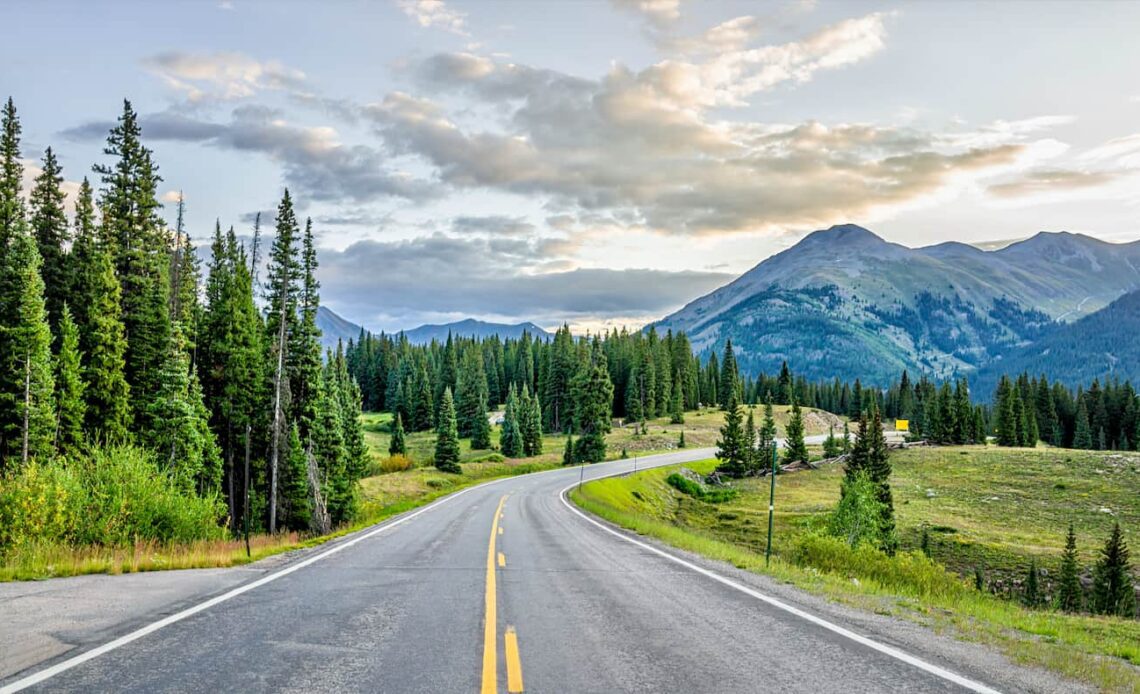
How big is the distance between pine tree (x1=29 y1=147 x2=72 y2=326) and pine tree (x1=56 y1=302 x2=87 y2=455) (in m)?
9.07

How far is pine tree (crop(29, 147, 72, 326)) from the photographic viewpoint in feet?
135

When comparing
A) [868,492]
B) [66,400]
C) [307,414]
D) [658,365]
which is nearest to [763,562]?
[868,492]

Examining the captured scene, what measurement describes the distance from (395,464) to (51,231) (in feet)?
121

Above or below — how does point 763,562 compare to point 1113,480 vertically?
above

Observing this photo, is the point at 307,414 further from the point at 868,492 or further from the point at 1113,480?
the point at 1113,480

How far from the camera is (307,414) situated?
41.3m

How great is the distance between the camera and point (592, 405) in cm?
8425

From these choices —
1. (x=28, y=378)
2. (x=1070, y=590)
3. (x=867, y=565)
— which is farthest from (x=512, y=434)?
(x=867, y=565)

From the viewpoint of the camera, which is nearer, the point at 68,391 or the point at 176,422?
the point at 68,391

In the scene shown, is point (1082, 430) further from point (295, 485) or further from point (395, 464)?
point (295, 485)

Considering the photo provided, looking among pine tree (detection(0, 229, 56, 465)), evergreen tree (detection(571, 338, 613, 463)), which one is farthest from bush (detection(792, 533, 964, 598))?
evergreen tree (detection(571, 338, 613, 463))

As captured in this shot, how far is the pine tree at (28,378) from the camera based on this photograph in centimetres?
3122

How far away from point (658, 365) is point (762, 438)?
40.1 meters

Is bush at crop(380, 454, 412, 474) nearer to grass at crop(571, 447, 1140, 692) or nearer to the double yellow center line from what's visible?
grass at crop(571, 447, 1140, 692)
